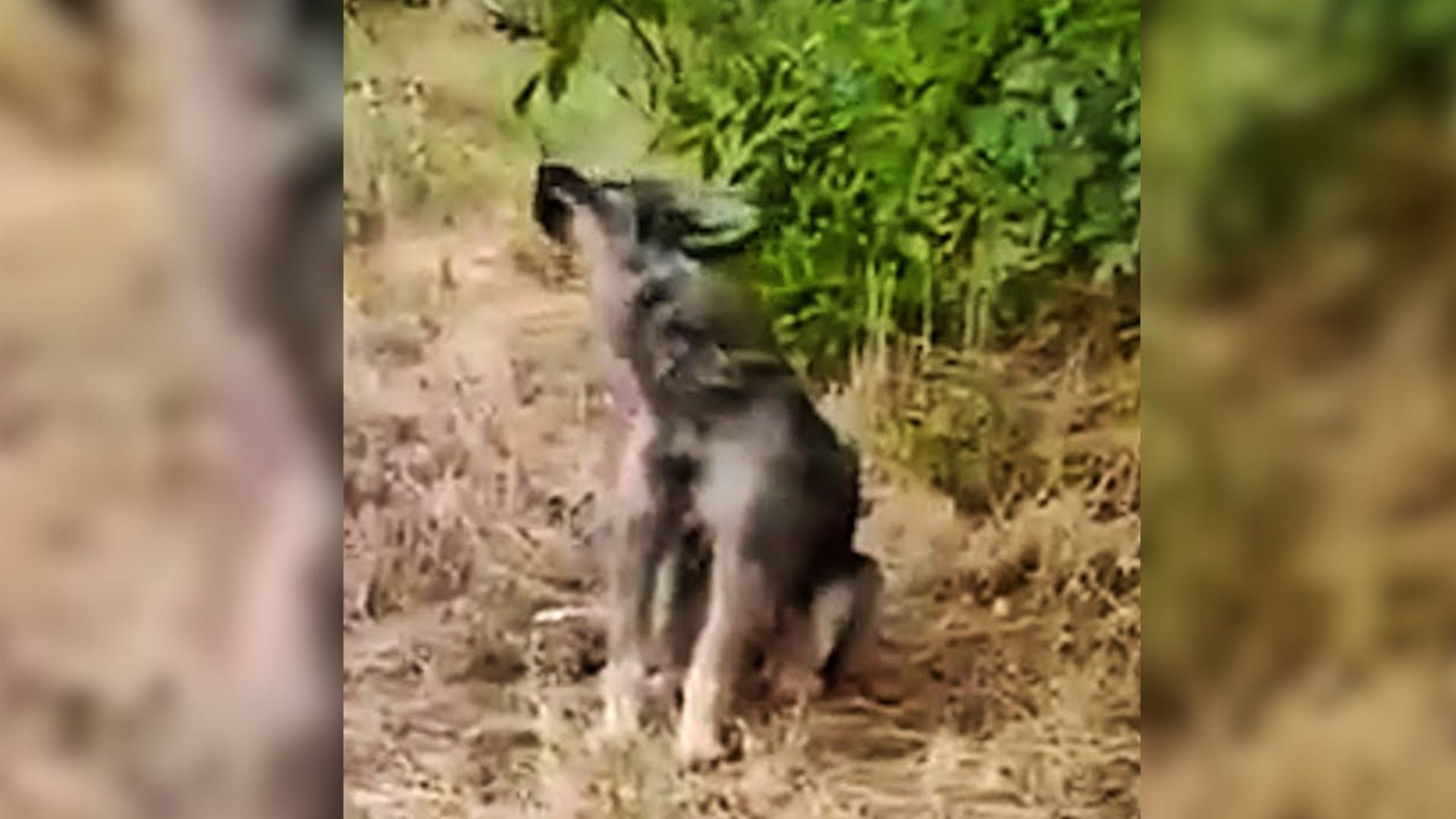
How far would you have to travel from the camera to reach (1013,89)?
120cm

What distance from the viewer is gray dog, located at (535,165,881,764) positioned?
3.97ft

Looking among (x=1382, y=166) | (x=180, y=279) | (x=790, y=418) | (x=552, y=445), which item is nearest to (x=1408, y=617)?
(x=1382, y=166)

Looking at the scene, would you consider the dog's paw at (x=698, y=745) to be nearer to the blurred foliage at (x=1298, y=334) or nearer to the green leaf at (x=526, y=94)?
the blurred foliage at (x=1298, y=334)

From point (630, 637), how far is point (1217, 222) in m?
0.45

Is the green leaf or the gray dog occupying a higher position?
the green leaf

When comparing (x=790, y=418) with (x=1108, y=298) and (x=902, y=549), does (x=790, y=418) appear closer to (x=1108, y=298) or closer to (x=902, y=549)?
(x=902, y=549)

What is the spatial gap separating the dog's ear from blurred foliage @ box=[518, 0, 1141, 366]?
0.05 metres

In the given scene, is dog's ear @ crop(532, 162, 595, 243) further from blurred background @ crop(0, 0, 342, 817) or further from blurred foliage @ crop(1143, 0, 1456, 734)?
blurred foliage @ crop(1143, 0, 1456, 734)

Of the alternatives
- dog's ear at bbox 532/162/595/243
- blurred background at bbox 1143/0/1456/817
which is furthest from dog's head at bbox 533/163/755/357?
blurred background at bbox 1143/0/1456/817

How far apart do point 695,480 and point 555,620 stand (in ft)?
0.41

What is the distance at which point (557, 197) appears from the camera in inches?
47.6

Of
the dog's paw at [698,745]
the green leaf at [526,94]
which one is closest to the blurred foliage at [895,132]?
the green leaf at [526,94]

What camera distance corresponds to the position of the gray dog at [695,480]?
1209 millimetres

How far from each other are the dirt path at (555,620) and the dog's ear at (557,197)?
0.02 meters
